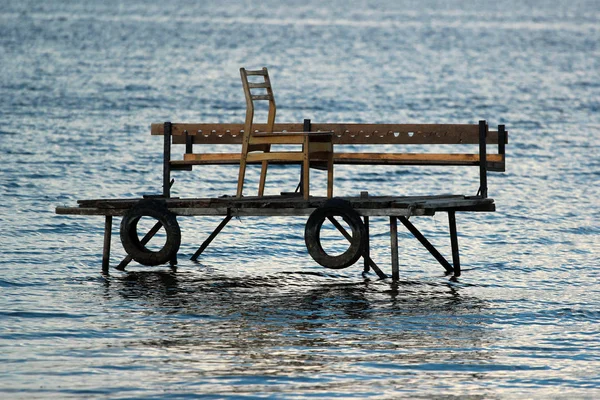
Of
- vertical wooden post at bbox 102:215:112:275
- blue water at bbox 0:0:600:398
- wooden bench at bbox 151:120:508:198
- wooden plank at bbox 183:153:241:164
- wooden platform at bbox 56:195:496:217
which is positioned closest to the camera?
blue water at bbox 0:0:600:398

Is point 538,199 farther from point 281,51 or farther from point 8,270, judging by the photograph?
point 281,51

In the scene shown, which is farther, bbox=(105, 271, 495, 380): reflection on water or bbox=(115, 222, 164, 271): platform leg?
bbox=(115, 222, 164, 271): platform leg

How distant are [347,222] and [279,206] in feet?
2.58

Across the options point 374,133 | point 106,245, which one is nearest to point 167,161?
point 106,245

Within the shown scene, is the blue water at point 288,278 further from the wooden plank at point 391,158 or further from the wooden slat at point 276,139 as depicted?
the wooden slat at point 276,139

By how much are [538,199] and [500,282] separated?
907 centimetres

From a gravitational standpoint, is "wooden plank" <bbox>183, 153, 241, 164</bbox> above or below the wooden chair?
below

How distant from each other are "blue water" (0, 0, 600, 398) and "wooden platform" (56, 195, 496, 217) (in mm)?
921

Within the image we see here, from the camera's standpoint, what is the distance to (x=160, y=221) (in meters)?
15.1

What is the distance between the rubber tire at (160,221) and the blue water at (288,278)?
35cm

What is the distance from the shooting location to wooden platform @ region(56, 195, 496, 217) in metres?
14.4

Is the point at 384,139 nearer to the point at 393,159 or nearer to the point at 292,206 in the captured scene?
the point at 393,159

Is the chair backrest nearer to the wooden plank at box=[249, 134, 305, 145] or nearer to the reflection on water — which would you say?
the wooden plank at box=[249, 134, 305, 145]

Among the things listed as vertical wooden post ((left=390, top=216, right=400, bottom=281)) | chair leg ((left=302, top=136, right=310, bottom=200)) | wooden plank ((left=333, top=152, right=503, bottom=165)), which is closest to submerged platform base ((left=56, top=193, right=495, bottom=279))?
vertical wooden post ((left=390, top=216, right=400, bottom=281))
